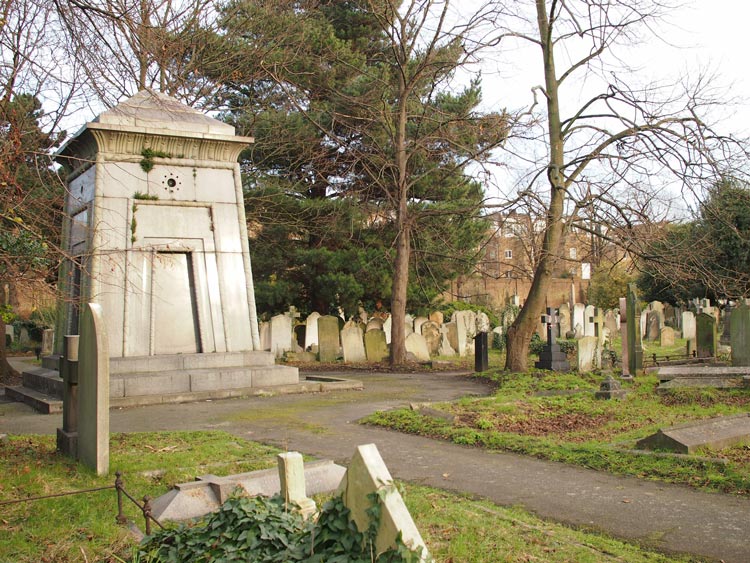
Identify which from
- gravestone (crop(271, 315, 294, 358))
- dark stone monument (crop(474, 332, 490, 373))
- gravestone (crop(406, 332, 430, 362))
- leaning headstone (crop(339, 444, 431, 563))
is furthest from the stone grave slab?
gravestone (crop(271, 315, 294, 358))

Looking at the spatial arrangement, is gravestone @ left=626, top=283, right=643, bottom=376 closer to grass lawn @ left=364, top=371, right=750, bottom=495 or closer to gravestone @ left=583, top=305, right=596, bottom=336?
grass lawn @ left=364, top=371, right=750, bottom=495

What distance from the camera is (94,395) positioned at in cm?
620

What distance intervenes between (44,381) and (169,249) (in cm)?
295

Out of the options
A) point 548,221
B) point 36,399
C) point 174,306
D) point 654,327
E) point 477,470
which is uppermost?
point 548,221

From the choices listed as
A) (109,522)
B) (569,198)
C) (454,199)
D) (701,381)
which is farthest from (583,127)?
(109,522)

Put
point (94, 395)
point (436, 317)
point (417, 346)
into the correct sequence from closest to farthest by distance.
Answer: point (94, 395) < point (417, 346) < point (436, 317)

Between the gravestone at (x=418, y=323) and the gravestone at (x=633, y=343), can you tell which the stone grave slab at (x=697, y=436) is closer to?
the gravestone at (x=633, y=343)

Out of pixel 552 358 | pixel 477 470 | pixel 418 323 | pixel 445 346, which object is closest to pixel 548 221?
pixel 552 358

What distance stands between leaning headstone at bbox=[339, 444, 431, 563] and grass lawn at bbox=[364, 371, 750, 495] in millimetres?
4151

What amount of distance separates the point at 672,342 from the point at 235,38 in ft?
59.4

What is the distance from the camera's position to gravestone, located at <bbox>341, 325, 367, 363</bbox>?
1970 cm

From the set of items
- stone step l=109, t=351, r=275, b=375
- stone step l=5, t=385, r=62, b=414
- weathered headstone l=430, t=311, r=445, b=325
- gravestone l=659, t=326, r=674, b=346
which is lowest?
stone step l=5, t=385, r=62, b=414

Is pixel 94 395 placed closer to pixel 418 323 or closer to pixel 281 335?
pixel 281 335

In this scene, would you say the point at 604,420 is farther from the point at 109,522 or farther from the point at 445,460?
the point at 109,522
